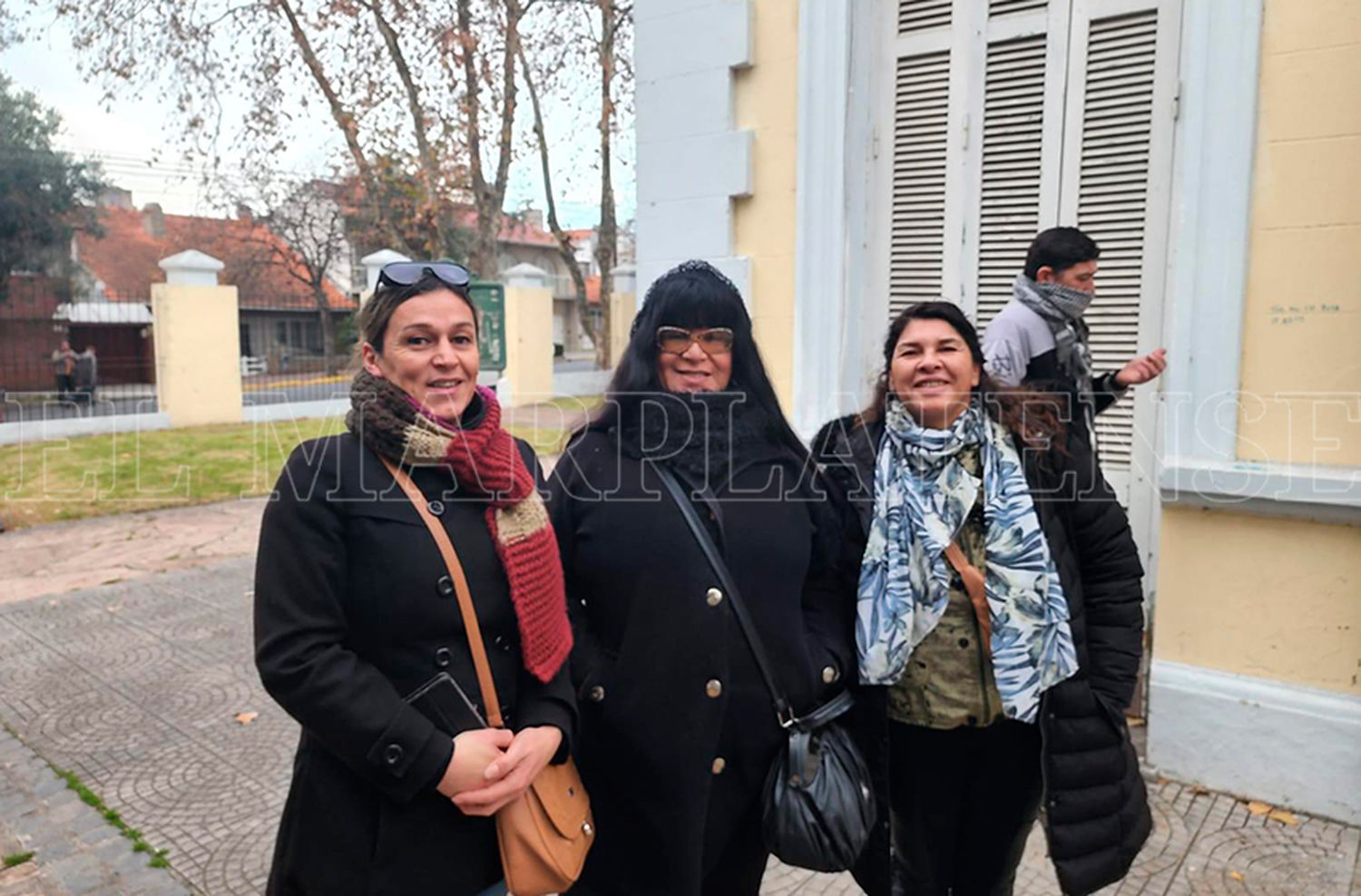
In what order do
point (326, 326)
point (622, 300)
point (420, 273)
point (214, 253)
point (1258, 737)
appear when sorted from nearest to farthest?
point (420, 273) → point (1258, 737) → point (622, 300) → point (326, 326) → point (214, 253)

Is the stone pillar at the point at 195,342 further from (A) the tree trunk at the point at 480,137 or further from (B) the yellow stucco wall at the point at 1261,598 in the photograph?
(B) the yellow stucco wall at the point at 1261,598

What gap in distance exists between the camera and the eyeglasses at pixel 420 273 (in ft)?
6.21

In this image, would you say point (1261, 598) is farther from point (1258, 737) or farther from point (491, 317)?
point (491, 317)

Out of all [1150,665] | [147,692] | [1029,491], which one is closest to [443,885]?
[1029,491]

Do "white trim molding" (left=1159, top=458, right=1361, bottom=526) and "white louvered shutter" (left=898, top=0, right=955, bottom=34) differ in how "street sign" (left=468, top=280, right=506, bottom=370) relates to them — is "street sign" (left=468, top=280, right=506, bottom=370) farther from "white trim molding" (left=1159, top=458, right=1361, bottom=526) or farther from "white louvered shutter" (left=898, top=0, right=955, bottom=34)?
"white trim molding" (left=1159, top=458, right=1361, bottom=526)

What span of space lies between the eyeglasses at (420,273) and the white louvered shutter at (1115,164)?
3.47 m

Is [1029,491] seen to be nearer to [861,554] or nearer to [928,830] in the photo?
[861,554]

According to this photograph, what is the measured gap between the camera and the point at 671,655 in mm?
2088

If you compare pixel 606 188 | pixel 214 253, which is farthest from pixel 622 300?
pixel 214 253

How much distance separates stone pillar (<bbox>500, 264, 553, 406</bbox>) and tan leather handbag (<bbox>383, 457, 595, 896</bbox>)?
57.8 ft

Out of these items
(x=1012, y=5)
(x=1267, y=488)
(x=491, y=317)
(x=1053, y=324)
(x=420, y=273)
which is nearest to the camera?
(x=420, y=273)

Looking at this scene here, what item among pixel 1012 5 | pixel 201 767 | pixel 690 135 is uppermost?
pixel 1012 5

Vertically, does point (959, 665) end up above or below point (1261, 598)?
above

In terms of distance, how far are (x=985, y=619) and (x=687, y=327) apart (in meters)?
1.04
